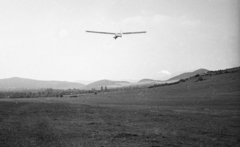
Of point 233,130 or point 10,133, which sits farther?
point 233,130

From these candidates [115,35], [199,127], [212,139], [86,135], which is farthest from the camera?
[115,35]

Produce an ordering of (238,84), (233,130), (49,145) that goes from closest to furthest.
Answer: (49,145) → (233,130) → (238,84)

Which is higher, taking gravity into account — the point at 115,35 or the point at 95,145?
the point at 115,35

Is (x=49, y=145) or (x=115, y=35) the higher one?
(x=115, y=35)

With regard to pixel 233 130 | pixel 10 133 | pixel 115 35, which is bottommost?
pixel 233 130

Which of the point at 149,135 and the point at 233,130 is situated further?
the point at 233,130

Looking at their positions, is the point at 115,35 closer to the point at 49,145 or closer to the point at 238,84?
the point at 49,145

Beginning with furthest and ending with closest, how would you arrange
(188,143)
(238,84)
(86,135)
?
(238,84)
(86,135)
(188,143)

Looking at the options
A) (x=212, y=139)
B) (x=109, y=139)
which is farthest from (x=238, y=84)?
(x=109, y=139)

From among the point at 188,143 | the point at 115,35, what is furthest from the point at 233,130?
the point at 115,35

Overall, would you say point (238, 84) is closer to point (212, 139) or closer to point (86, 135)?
point (212, 139)
